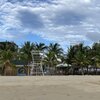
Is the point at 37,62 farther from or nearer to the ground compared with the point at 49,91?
farther from the ground

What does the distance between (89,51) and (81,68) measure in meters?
5.31

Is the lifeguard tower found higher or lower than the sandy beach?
higher

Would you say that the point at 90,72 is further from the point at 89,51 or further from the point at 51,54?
the point at 51,54

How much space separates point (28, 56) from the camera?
74812mm

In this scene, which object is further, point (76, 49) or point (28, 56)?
point (76, 49)

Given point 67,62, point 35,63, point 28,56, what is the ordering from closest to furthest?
point 35,63 → point 28,56 → point 67,62

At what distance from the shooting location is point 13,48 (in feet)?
264

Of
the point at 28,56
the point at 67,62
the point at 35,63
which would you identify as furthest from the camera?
the point at 67,62

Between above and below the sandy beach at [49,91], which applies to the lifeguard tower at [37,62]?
above

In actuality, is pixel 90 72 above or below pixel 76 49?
below

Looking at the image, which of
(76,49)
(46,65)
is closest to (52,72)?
(46,65)

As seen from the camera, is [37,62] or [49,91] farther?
[37,62]

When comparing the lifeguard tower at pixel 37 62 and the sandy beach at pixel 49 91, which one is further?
the lifeguard tower at pixel 37 62

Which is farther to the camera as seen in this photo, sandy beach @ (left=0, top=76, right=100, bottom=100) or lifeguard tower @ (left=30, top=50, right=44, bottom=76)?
lifeguard tower @ (left=30, top=50, right=44, bottom=76)
